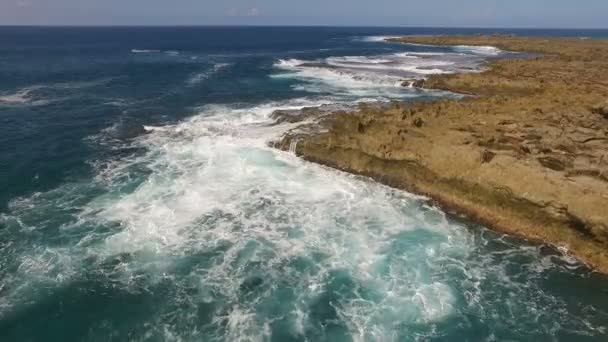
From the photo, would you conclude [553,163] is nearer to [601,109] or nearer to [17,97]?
[601,109]

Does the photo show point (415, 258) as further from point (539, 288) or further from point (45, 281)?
point (45, 281)

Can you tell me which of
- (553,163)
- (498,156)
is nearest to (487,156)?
(498,156)

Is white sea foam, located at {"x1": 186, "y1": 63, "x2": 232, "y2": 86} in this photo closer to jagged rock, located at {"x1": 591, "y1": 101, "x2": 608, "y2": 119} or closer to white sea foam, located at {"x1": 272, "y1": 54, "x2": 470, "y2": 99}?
white sea foam, located at {"x1": 272, "y1": 54, "x2": 470, "y2": 99}

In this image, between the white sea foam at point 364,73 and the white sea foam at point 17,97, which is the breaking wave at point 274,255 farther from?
the white sea foam at point 364,73

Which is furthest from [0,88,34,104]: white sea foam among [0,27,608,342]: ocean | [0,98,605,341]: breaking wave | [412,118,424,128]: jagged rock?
[412,118,424,128]: jagged rock

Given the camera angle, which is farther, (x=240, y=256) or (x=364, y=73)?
(x=364, y=73)

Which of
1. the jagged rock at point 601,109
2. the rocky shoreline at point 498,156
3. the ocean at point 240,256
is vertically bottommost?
the ocean at point 240,256

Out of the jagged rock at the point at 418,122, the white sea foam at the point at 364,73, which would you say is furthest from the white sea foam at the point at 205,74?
the jagged rock at the point at 418,122

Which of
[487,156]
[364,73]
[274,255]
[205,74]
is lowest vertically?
[274,255]
